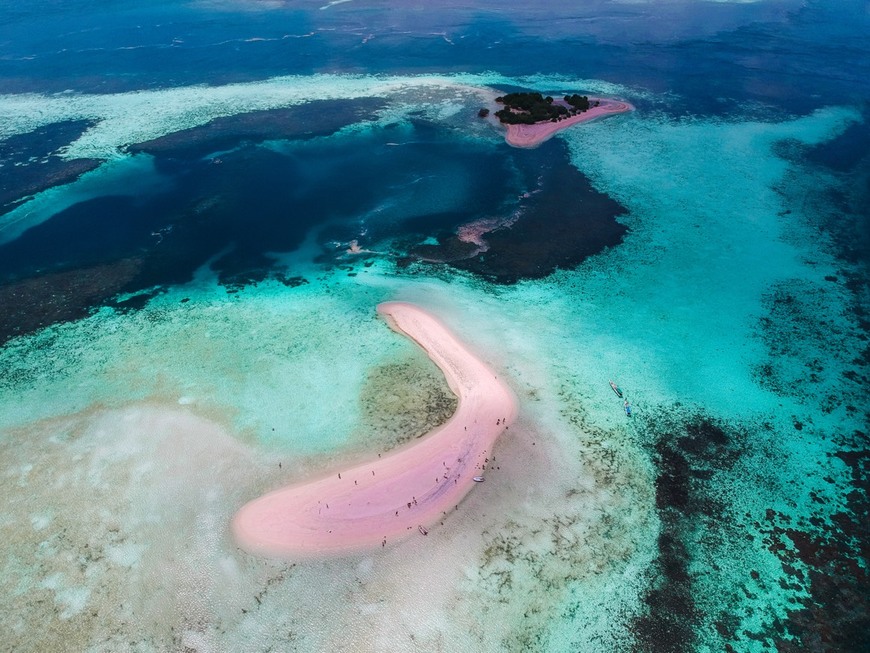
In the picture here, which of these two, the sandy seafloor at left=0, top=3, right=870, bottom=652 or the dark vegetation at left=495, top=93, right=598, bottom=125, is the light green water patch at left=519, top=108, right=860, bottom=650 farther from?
the dark vegetation at left=495, top=93, right=598, bottom=125

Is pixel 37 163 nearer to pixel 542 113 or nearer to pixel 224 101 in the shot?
pixel 224 101

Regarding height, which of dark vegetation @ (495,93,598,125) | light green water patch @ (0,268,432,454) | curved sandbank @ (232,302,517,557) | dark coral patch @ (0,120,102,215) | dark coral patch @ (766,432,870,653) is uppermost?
dark vegetation @ (495,93,598,125)

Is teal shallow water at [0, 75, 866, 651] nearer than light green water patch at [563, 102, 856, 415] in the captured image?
Yes

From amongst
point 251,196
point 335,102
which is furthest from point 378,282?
point 335,102

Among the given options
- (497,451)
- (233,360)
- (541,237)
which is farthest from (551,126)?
(497,451)

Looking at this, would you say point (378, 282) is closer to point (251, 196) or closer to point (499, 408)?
point (499, 408)

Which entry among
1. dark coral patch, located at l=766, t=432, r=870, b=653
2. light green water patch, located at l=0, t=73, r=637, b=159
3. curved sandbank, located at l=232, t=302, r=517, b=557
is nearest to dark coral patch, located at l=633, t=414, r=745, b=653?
dark coral patch, located at l=766, t=432, r=870, b=653
